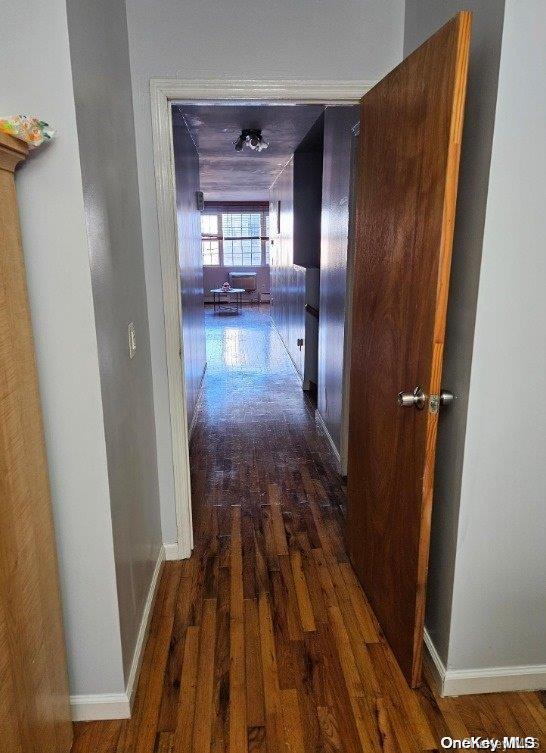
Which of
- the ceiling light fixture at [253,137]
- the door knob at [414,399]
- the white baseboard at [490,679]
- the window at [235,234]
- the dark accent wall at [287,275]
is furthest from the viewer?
the window at [235,234]

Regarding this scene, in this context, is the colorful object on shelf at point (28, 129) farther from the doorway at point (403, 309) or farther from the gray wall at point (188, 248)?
the gray wall at point (188, 248)

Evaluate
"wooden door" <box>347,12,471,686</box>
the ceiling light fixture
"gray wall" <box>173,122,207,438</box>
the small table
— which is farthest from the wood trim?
the small table

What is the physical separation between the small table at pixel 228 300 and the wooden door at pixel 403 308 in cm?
870

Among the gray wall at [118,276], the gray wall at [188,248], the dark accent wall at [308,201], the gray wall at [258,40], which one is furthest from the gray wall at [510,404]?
the dark accent wall at [308,201]

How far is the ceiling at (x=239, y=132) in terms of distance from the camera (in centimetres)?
385

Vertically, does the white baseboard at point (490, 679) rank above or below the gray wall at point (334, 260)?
below

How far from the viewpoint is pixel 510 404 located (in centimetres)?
147

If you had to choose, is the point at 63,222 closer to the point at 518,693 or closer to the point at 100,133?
the point at 100,133

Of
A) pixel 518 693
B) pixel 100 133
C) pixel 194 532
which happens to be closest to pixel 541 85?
pixel 100 133

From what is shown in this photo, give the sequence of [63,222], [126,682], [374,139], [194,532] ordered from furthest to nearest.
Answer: [194,532]
[374,139]
[126,682]
[63,222]

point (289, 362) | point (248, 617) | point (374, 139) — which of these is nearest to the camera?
point (374, 139)

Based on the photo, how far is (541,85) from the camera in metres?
1.29

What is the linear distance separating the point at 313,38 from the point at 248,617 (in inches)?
89.0

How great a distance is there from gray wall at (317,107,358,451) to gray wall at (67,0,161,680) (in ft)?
4.74
